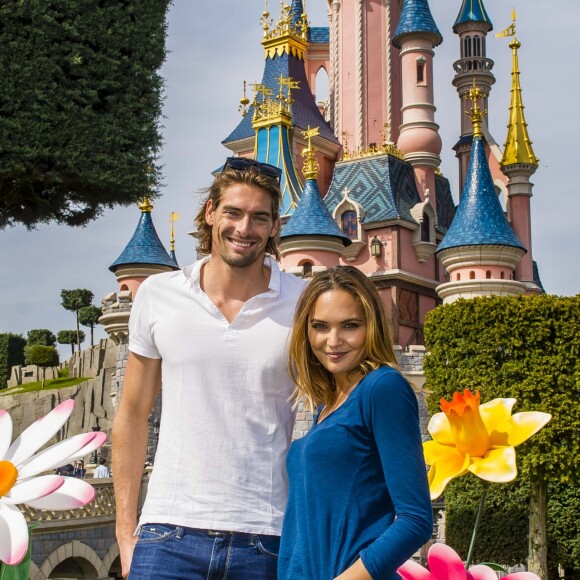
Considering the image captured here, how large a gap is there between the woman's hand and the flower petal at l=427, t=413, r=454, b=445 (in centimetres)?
103

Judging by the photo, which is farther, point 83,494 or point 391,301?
point 391,301

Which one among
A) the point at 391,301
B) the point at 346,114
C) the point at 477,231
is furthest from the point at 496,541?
the point at 346,114

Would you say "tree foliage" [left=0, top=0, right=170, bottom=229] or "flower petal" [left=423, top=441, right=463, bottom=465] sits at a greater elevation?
"tree foliage" [left=0, top=0, right=170, bottom=229]

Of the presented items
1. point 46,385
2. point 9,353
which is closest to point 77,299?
point 9,353

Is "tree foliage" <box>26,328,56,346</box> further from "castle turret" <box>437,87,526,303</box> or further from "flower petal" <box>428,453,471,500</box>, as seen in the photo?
"flower petal" <box>428,453,471,500</box>

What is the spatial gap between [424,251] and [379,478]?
26667 millimetres

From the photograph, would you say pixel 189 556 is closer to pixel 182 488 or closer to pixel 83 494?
pixel 182 488

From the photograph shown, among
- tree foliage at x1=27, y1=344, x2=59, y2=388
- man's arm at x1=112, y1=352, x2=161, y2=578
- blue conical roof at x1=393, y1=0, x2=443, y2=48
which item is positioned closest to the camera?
man's arm at x1=112, y1=352, x2=161, y2=578

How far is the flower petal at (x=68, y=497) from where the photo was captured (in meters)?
2.60

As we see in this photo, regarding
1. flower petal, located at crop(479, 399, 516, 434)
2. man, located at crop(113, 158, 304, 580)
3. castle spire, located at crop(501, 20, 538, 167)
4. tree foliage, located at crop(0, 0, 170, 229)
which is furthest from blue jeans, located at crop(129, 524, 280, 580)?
castle spire, located at crop(501, 20, 538, 167)

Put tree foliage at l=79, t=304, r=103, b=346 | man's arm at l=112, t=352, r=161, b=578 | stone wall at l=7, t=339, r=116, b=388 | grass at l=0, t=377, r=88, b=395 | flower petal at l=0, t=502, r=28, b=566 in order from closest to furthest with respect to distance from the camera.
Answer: flower petal at l=0, t=502, r=28, b=566 → man's arm at l=112, t=352, r=161, b=578 → stone wall at l=7, t=339, r=116, b=388 → grass at l=0, t=377, r=88, b=395 → tree foliage at l=79, t=304, r=103, b=346

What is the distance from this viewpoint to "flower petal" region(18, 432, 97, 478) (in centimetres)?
274

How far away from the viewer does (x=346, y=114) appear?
33.3 metres

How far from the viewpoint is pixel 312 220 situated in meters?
27.1
